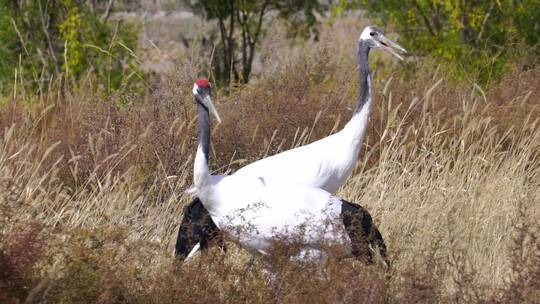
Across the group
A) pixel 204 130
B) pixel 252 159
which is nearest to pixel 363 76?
pixel 252 159

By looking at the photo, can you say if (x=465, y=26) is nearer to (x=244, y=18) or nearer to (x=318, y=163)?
(x=244, y=18)

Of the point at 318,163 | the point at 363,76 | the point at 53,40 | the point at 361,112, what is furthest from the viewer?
the point at 53,40

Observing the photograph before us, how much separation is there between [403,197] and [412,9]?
4869 mm

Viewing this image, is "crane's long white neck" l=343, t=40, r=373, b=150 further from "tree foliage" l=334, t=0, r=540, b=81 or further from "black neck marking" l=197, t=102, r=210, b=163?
"tree foliage" l=334, t=0, r=540, b=81

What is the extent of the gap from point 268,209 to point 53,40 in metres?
6.46

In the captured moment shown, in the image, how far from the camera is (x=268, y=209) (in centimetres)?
567

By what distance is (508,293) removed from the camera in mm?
4633

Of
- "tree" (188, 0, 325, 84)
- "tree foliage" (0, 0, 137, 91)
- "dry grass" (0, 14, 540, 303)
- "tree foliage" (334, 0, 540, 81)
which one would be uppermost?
"dry grass" (0, 14, 540, 303)

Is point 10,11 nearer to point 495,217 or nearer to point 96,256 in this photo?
point 495,217

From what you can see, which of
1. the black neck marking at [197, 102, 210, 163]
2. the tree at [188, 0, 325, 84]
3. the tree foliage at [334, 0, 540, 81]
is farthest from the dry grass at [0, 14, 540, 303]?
the tree at [188, 0, 325, 84]

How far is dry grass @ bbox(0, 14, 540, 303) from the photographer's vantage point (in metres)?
4.67

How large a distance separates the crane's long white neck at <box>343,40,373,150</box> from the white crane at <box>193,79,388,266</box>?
2.60 feet

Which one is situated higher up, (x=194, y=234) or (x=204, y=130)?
(x=204, y=130)

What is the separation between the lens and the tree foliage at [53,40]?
10.9 metres
